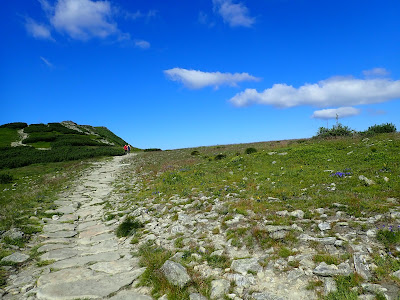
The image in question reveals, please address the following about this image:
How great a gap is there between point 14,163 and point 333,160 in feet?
135

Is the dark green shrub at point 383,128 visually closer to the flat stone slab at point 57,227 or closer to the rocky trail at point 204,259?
the rocky trail at point 204,259

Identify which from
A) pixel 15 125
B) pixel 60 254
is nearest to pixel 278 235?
pixel 60 254

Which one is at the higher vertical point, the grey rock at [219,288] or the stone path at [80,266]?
the grey rock at [219,288]

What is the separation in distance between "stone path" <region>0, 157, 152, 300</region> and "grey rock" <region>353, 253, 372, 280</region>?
491 cm

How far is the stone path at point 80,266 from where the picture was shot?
6051 mm

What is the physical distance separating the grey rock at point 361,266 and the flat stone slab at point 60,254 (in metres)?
8.48

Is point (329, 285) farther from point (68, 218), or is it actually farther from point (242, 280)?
point (68, 218)

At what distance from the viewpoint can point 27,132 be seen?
65.0 meters

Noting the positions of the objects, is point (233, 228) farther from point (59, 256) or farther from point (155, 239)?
point (59, 256)

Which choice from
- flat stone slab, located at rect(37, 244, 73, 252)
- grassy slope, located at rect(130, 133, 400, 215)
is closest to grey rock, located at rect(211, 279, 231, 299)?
grassy slope, located at rect(130, 133, 400, 215)

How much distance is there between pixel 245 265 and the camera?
20.9 feet

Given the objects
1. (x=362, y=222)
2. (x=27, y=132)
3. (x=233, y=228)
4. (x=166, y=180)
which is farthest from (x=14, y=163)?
(x=362, y=222)

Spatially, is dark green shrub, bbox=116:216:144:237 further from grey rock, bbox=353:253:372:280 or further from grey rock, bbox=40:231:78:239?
grey rock, bbox=353:253:372:280

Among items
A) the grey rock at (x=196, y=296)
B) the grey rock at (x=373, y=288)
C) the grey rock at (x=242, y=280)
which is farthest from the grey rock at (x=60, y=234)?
the grey rock at (x=373, y=288)
